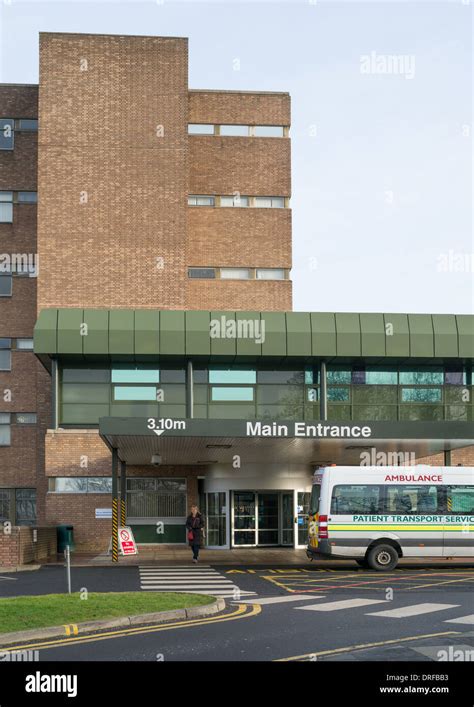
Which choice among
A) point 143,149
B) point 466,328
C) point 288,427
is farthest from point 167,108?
point 288,427

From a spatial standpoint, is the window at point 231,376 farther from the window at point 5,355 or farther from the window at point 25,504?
the window at point 25,504

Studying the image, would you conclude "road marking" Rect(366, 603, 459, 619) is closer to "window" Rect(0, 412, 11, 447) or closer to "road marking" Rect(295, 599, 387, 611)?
"road marking" Rect(295, 599, 387, 611)

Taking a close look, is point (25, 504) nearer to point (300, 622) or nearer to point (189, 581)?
point (189, 581)

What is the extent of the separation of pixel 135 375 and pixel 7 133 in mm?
15481

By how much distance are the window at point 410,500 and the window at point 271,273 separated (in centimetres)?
2040

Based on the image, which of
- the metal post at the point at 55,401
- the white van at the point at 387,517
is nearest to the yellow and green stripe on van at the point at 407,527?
the white van at the point at 387,517

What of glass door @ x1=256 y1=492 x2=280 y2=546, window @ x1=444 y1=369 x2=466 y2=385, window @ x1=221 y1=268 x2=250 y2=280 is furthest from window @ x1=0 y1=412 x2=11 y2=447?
window @ x1=444 y1=369 x2=466 y2=385

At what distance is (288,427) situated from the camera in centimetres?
2798

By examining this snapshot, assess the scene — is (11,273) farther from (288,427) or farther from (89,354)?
(288,427)

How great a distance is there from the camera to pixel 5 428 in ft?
148

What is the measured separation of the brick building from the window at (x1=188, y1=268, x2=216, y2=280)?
0.10m
